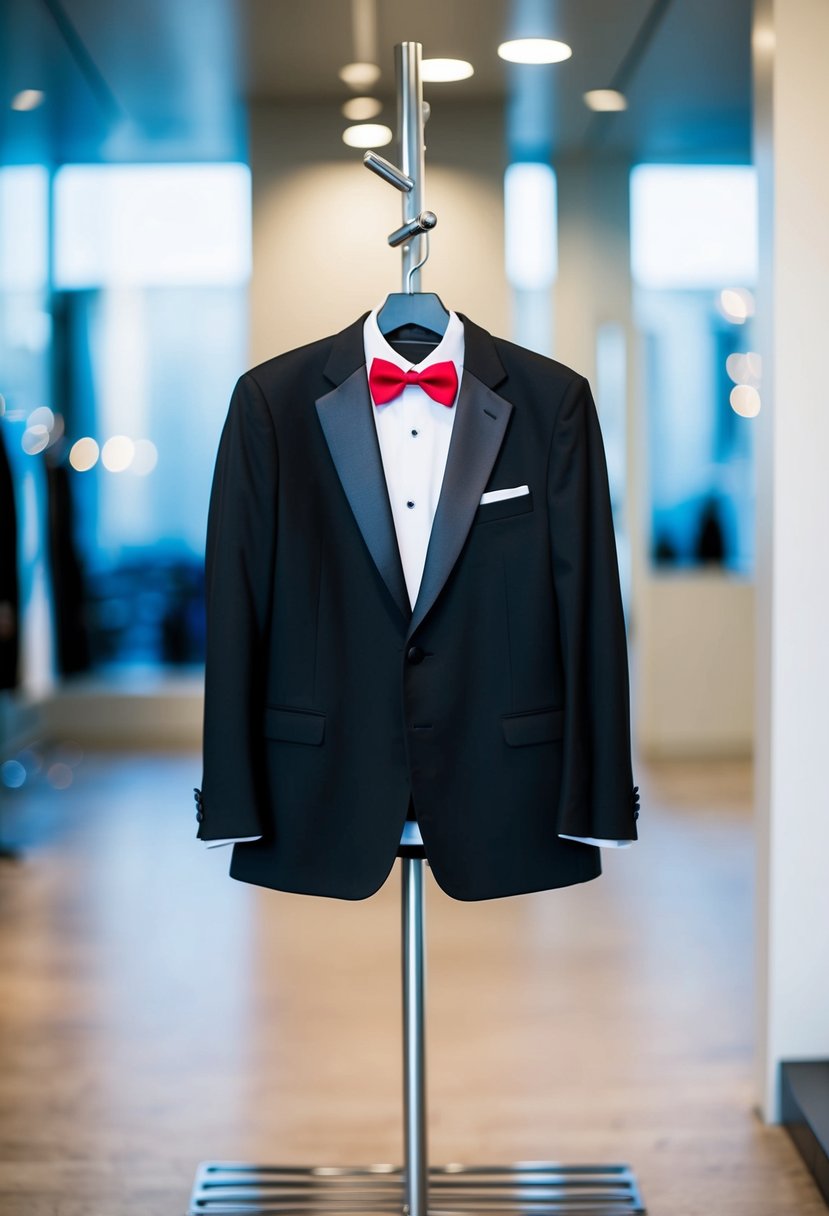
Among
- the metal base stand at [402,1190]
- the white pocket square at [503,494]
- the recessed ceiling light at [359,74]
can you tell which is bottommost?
the metal base stand at [402,1190]

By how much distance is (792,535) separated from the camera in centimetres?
272

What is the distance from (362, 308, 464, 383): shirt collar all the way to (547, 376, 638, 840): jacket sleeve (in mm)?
186

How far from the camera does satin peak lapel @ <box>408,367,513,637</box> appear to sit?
1994 millimetres

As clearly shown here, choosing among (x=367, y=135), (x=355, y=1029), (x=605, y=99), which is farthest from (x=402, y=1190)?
(x=605, y=99)

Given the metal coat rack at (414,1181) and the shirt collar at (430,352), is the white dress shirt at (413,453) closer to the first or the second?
the shirt collar at (430,352)

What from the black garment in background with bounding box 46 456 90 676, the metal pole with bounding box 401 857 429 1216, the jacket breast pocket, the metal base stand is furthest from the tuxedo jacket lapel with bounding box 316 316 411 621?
the black garment in background with bounding box 46 456 90 676

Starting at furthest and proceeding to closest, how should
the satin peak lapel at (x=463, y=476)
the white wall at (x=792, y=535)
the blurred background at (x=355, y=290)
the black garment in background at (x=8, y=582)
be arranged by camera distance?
the black garment in background at (x=8, y=582), the blurred background at (x=355, y=290), the white wall at (x=792, y=535), the satin peak lapel at (x=463, y=476)

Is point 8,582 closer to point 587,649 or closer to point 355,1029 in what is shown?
point 355,1029

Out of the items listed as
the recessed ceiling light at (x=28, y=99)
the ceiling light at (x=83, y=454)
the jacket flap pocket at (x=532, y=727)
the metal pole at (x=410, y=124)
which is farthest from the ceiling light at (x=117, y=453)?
the jacket flap pocket at (x=532, y=727)

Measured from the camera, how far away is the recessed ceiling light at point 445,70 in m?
2.86

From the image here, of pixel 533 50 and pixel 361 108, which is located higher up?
pixel 533 50

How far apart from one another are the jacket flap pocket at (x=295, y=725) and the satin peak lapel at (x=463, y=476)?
203 mm

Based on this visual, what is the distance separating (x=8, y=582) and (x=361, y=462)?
3.22 m

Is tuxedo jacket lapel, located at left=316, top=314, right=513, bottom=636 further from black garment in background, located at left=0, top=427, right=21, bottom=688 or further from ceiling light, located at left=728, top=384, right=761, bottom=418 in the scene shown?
ceiling light, located at left=728, top=384, right=761, bottom=418
